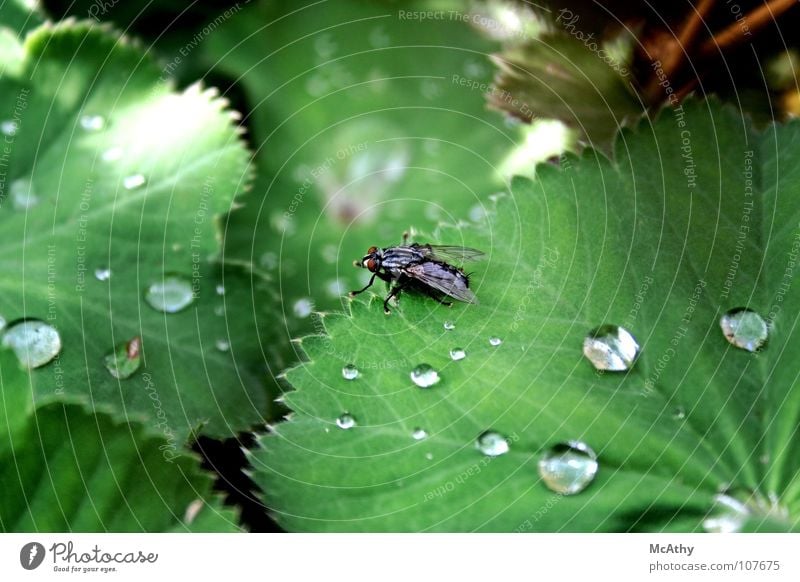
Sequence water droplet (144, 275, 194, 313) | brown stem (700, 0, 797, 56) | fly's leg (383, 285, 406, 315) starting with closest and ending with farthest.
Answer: fly's leg (383, 285, 406, 315)
water droplet (144, 275, 194, 313)
brown stem (700, 0, 797, 56)

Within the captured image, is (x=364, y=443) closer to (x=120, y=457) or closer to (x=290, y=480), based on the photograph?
(x=290, y=480)

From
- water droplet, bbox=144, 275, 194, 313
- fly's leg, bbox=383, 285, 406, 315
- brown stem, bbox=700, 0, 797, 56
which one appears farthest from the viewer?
brown stem, bbox=700, 0, 797, 56

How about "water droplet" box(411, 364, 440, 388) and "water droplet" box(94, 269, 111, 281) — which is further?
"water droplet" box(94, 269, 111, 281)

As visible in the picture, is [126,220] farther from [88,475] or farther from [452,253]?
[452,253]

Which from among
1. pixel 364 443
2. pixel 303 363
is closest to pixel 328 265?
pixel 303 363

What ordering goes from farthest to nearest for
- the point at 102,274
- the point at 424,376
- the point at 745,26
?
1. the point at 745,26
2. the point at 102,274
3. the point at 424,376

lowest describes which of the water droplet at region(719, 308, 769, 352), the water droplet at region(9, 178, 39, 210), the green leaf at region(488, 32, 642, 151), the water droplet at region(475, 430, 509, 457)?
the water droplet at region(475, 430, 509, 457)

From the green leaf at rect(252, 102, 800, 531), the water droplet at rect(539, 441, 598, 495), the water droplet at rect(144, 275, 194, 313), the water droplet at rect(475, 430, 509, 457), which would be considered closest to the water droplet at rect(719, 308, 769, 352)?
the green leaf at rect(252, 102, 800, 531)

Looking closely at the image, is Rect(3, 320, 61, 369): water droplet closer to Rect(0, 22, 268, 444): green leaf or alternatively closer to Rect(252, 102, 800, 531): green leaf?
Rect(0, 22, 268, 444): green leaf

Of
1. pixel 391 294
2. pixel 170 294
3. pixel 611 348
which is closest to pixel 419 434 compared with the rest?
pixel 391 294
